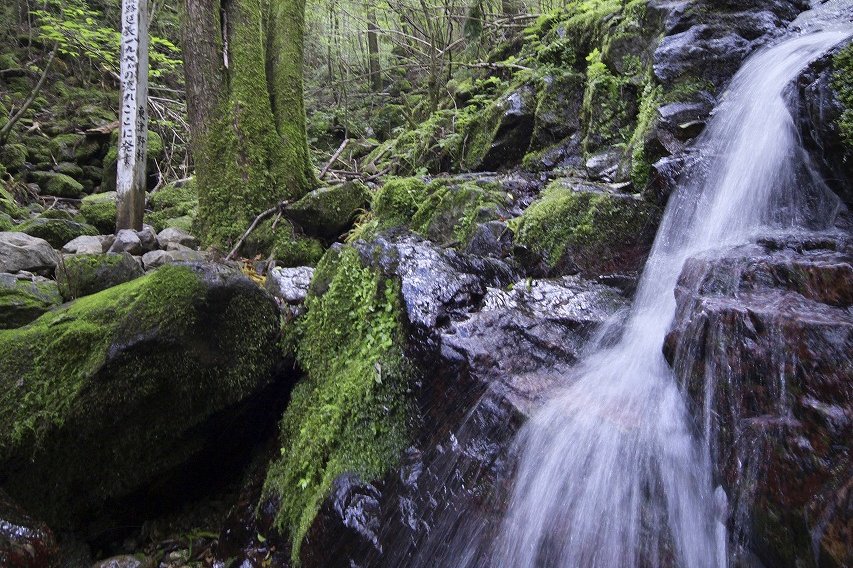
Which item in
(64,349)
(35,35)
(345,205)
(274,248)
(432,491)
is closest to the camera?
(432,491)

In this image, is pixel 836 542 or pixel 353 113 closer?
pixel 836 542

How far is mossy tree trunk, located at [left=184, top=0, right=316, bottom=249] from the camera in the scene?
20.6ft

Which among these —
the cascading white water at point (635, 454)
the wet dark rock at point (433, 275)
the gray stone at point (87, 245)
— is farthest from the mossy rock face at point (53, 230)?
the cascading white water at point (635, 454)

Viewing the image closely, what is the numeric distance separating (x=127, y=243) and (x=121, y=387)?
321cm

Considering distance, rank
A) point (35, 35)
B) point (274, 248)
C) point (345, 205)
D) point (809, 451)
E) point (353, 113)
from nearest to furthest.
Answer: point (809, 451) < point (274, 248) < point (345, 205) < point (35, 35) < point (353, 113)

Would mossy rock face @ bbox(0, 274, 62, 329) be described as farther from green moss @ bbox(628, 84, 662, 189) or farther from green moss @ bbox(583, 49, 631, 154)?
green moss @ bbox(583, 49, 631, 154)

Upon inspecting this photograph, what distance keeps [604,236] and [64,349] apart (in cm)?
411

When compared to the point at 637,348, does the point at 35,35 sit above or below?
above

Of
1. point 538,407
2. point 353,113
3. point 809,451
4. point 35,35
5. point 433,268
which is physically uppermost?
point 35,35

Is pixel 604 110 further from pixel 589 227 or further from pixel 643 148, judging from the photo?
pixel 589 227

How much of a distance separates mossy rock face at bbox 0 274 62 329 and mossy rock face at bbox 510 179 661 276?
3948 mm

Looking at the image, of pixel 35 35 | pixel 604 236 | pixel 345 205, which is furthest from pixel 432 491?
pixel 35 35

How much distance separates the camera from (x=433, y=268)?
140 inches

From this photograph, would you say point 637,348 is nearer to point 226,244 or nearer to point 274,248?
point 274,248
